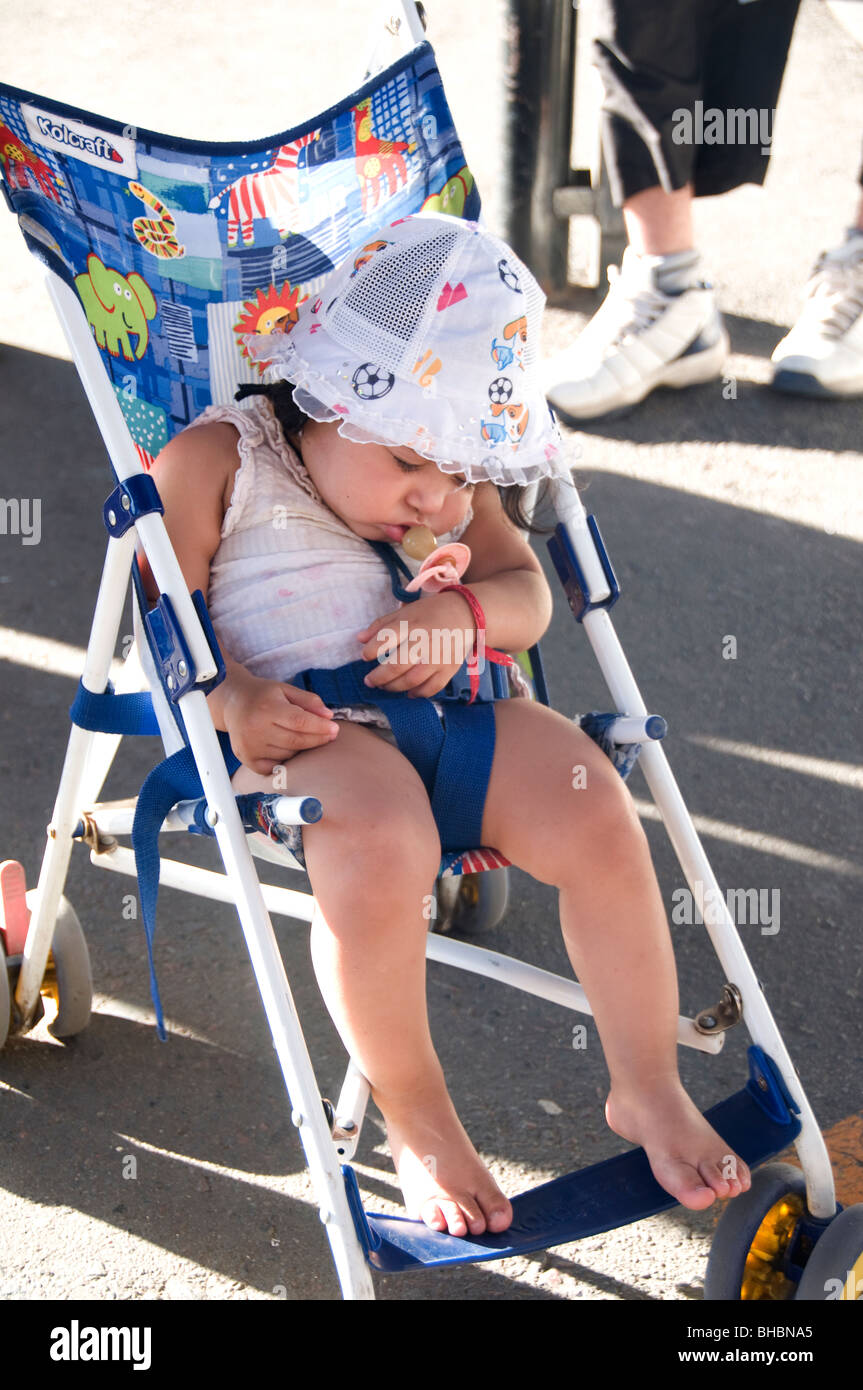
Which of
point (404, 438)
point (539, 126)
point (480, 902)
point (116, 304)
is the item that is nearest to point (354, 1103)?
point (480, 902)

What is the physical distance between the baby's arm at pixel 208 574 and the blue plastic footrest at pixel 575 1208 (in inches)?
23.0

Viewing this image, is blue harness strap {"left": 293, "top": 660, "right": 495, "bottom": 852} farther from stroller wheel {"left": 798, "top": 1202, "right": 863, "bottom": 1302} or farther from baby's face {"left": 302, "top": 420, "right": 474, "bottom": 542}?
stroller wheel {"left": 798, "top": 1202, "right": 863, "bottom": 1302}

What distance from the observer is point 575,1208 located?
171 cm

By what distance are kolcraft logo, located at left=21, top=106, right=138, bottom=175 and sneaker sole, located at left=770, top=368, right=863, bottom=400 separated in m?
2.51

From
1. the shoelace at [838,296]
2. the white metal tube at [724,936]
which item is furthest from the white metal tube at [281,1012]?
the shoelace at [838,296]

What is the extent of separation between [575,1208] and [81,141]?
59.7 inches

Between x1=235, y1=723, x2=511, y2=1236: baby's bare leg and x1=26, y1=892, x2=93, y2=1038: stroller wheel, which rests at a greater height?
x1=235, y1=723, x2=511, y2=1236: baby's bare leg

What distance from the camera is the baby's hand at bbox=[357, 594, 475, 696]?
1.92 metres

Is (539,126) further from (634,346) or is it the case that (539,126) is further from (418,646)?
(418,646)

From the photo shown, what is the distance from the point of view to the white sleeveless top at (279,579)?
6.54 feet
